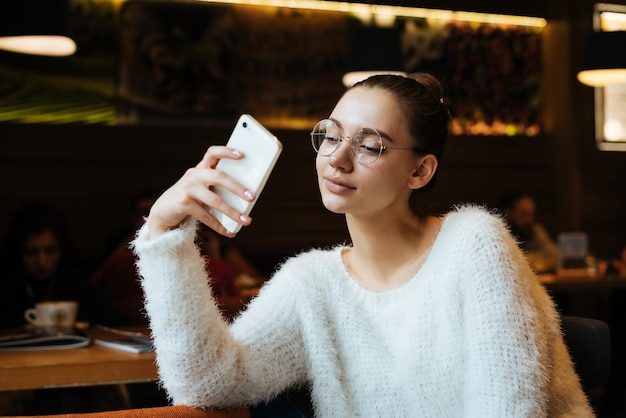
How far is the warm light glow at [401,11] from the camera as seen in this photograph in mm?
6504

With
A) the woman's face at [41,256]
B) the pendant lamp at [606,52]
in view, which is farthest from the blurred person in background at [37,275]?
the pendant lamp at [606,52]

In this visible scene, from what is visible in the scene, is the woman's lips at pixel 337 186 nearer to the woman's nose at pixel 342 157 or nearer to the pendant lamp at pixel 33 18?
the woman's nose at pixel 342 157

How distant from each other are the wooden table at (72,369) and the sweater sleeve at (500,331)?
1.07 m

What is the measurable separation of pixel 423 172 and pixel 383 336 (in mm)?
343

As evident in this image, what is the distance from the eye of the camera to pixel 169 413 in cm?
135

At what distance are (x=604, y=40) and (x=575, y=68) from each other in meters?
2.77

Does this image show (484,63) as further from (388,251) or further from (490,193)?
(388,251)

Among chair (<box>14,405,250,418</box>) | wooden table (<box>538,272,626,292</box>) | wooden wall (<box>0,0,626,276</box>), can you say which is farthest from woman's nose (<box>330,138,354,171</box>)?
wooden table (<box>538,272,626,292</box>)

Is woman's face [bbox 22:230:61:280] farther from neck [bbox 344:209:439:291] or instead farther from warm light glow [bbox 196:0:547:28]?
warm light glow [bbox 196:0:547:28]

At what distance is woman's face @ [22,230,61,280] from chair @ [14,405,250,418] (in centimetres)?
217

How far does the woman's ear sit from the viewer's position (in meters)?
1.68

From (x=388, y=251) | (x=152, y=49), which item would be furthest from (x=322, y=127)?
(x=152, y=49)

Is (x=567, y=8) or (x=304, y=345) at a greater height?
(x=567, y=8)

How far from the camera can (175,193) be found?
4.70ft
